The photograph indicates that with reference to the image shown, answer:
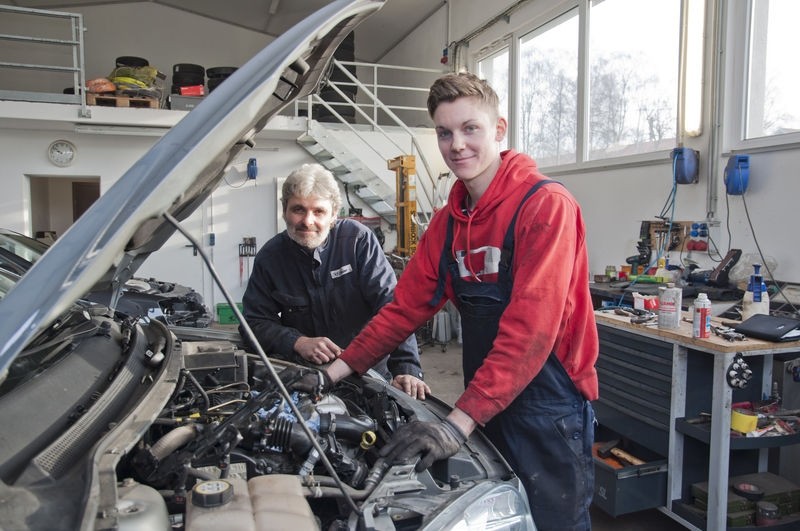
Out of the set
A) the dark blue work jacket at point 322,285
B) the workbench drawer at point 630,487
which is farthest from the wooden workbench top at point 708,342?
the dark blue work jacket at point 322,285

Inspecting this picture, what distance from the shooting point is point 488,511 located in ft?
3.76

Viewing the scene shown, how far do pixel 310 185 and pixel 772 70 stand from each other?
11.2 feet

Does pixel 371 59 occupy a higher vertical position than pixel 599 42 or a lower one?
higher

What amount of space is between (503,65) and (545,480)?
6880 mm

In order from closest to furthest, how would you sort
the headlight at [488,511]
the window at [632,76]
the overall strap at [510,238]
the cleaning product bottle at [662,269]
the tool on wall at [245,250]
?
the headlight at [488,511]
the overall strap at [510,238]
the cleaning product bottle at [662,269]
the window at [632,76]
the tool on wall at [245,250]

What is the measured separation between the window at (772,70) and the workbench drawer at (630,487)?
8.04 ft

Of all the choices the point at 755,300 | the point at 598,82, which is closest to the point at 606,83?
the point at 598,82

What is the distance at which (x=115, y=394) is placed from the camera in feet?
3.98

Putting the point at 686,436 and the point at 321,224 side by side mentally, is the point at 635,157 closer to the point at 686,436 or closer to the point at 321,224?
the point at 686,436

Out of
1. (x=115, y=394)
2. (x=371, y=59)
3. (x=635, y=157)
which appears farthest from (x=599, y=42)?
(x=371, y=59)

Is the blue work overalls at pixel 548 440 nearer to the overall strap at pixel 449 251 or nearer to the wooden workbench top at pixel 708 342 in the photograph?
the overall strap at pixel 449 251

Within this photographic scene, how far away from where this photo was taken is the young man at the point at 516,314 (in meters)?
1.32

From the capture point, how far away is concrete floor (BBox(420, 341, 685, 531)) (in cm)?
270

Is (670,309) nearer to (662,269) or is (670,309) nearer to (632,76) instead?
(662,269)
